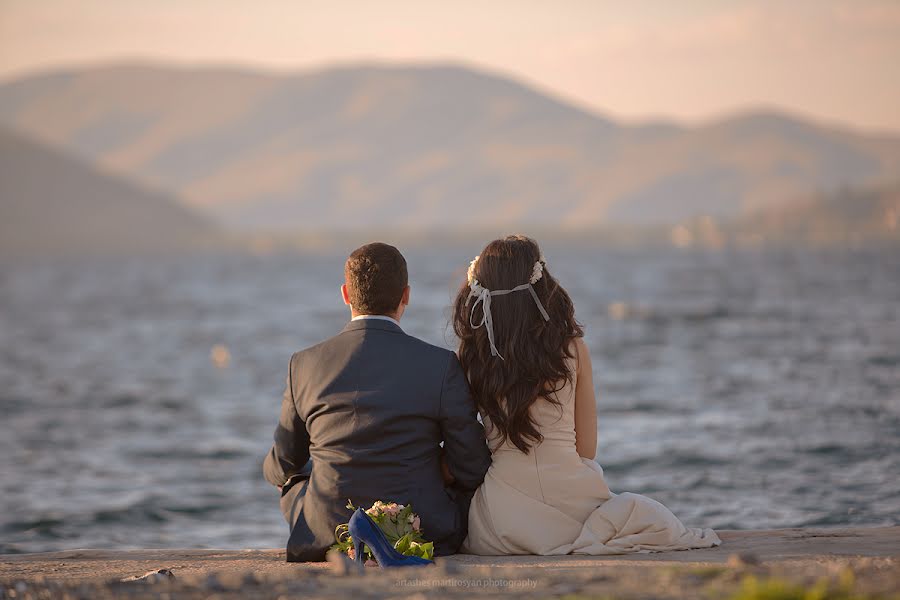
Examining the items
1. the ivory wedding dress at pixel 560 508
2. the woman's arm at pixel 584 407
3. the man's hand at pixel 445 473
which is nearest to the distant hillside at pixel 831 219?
the woman's arm at pixel 584 407

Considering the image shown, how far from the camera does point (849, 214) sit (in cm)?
13288

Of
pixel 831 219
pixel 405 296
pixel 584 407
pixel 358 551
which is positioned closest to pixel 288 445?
pixel 358 551

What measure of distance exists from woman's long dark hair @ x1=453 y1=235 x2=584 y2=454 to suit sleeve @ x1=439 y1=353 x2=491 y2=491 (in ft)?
0.48

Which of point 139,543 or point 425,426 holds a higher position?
point 425,426

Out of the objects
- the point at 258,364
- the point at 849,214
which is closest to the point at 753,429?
the point at 258,364

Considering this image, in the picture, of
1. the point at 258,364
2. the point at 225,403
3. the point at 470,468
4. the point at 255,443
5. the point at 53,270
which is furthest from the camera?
the point at 53,270

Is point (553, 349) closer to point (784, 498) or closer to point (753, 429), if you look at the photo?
point (784, 498)

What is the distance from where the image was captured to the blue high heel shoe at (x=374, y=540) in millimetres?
4762

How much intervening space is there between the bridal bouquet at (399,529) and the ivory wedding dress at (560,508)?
472 mm

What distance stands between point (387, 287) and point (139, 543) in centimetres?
574

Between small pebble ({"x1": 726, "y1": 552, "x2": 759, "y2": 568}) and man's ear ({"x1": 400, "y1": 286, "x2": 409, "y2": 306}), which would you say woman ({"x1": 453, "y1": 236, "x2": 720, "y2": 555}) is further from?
small pebble ({"x1": 726, "y1": 552, "x2": 759, "y2": 568})

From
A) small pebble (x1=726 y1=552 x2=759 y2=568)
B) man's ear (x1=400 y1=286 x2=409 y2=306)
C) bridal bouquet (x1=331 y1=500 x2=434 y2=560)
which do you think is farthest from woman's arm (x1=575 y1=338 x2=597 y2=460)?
small pebble (x1=726 y1=552 x2=759 y2=568)

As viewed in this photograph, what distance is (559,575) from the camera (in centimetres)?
442

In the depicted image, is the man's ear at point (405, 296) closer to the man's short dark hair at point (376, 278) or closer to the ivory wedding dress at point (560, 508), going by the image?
the man's short dark hair at point (376, 278)
